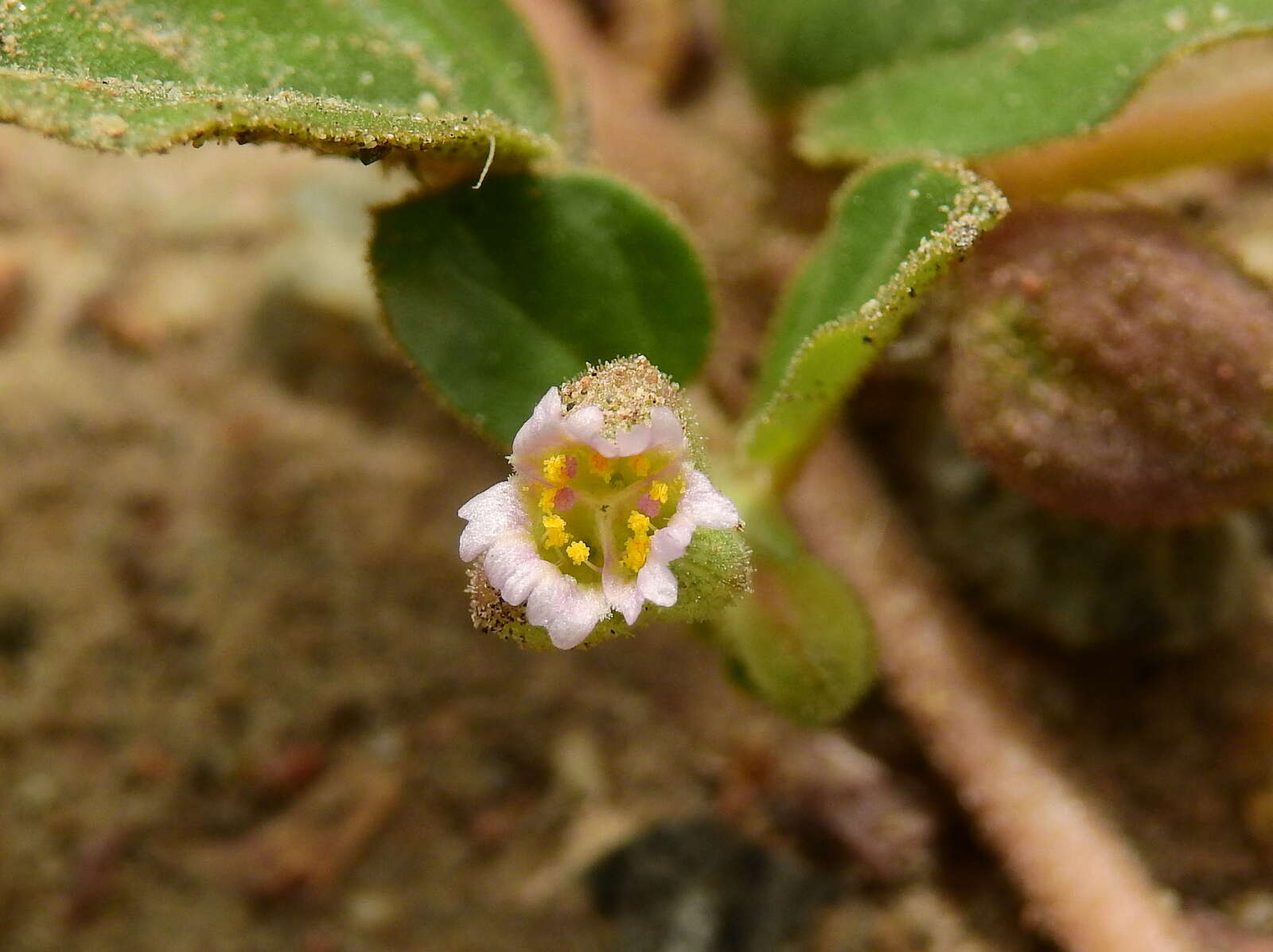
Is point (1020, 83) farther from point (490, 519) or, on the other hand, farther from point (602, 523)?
point (490, 519)

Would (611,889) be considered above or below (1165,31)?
below

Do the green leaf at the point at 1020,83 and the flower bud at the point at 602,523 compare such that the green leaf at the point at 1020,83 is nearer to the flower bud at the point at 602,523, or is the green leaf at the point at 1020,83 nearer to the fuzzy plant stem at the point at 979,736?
the fuzzy plant stem at the point at 979,736

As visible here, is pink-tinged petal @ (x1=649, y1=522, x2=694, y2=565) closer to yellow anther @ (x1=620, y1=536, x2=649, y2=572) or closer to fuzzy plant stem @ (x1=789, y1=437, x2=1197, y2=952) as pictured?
yellow anther @ (x1=620, y1=536, x2=649, y2=572)

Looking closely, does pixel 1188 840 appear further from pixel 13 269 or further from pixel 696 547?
pixel 13 269

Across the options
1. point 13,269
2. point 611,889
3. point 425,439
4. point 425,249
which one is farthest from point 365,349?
point 611,889

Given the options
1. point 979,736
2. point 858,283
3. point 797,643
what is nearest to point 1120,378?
point 858,283

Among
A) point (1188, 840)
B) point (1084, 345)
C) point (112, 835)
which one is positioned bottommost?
point (112, 835)
